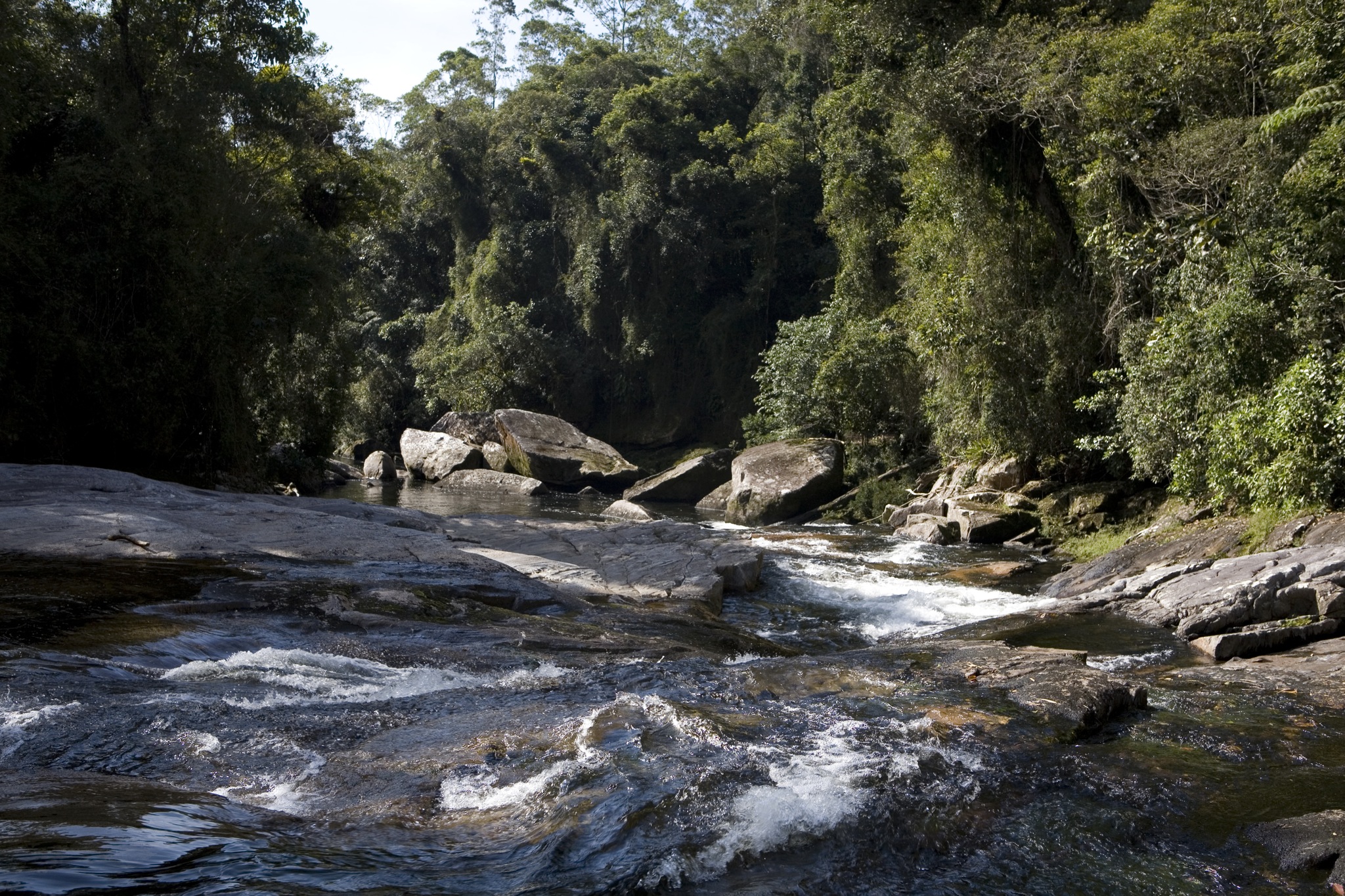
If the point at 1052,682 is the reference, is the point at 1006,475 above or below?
above

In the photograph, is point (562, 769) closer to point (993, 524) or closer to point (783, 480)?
point (993, 524)

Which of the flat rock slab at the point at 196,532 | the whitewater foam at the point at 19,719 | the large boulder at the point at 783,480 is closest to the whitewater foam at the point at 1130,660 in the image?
the flat rock slab at the point at 196,532

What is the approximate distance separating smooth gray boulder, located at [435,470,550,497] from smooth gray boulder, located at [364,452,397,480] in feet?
6.69

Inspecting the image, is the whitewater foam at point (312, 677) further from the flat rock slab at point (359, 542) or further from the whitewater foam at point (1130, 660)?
the whitewater foam at point (1130, 660)

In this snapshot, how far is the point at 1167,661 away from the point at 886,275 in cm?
1742

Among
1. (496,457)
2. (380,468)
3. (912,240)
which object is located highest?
(912,240)

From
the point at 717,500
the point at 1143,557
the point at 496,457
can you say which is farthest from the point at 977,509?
the point at 496,457

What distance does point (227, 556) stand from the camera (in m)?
8.83

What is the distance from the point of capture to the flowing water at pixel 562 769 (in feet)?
11.9

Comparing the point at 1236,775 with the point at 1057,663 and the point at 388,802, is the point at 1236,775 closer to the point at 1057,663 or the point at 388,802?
the point at 1057,663

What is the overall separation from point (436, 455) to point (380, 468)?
1.78m

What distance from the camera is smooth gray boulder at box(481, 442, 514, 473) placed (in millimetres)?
27562

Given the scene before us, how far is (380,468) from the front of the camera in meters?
28.9

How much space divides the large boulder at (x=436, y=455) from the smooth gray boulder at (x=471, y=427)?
1.85ft
